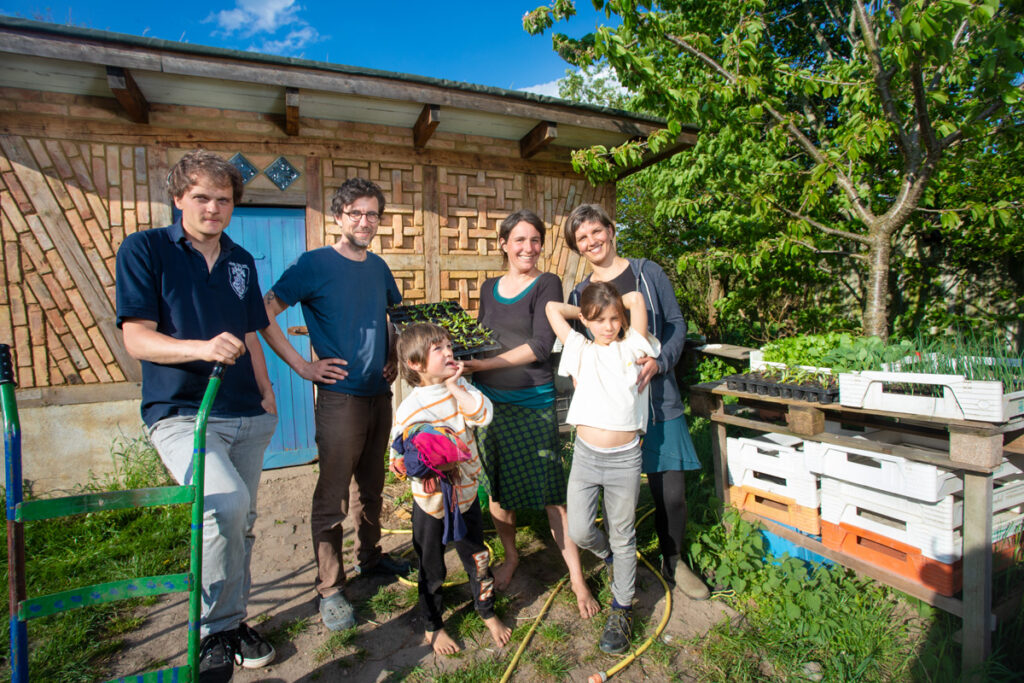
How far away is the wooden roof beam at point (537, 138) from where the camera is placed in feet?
18.7

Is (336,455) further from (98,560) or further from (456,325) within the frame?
(98,560)

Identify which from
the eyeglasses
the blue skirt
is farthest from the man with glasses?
the blue skirt

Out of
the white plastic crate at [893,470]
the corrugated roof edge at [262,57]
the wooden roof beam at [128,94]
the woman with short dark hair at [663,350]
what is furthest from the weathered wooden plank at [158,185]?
the white plastic crate at [893,470]

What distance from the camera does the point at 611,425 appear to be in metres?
2.64

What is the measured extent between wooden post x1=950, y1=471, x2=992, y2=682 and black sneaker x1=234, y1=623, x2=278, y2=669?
326 centimetres

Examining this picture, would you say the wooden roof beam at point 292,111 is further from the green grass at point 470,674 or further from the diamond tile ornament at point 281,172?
the green grass at point 470,674

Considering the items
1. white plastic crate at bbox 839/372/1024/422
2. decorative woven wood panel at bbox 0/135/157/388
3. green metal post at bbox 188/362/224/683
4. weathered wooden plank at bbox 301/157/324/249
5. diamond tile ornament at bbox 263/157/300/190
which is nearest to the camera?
green metal post at bbox 188/362/224/683

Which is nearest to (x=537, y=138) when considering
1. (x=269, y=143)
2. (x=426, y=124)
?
(x=426, y=124)

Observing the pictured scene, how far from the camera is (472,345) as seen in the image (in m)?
2.80

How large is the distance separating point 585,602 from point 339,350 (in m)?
1.94

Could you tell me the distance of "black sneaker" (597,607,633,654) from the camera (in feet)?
8.64

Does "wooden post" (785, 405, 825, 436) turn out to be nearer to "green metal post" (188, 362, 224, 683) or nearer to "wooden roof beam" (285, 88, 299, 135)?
"green metal post" (188, 362, 224, 683)

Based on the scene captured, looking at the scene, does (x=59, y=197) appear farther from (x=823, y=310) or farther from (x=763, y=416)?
(x=823, y=310)

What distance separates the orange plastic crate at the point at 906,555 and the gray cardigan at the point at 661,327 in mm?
1141
